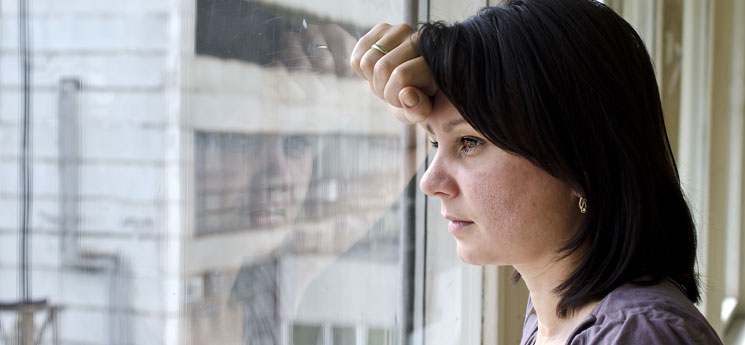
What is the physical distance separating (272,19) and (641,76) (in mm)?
454

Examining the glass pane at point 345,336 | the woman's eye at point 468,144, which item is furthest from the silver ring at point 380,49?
the glass pane at point 345,336

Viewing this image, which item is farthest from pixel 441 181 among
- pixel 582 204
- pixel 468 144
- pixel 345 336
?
pixel 345 336

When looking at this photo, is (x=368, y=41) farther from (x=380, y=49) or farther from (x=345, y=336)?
(x=345, y=336)

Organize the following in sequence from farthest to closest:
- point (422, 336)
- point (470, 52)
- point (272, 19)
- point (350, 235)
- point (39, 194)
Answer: point (422, 336), point (350, 235), point (272, 19), point (470, 52), point (39, 194)

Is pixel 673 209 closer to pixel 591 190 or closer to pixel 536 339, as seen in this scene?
pixel 591 190

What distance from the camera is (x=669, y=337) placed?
2.03 feet

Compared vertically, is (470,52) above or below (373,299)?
above

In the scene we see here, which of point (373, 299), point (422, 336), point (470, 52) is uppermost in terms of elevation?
point (470, 52)

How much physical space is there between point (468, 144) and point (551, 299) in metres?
0.23

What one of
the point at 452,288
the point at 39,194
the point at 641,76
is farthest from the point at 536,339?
the point at 39,194

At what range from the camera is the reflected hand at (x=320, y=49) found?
912 mm

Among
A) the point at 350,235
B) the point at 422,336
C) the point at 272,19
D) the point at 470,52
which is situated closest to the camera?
the point at 470,52

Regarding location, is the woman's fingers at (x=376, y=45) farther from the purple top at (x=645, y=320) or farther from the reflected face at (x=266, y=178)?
the purple top at (x=645, y=320)

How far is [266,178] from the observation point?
869 millimetres
